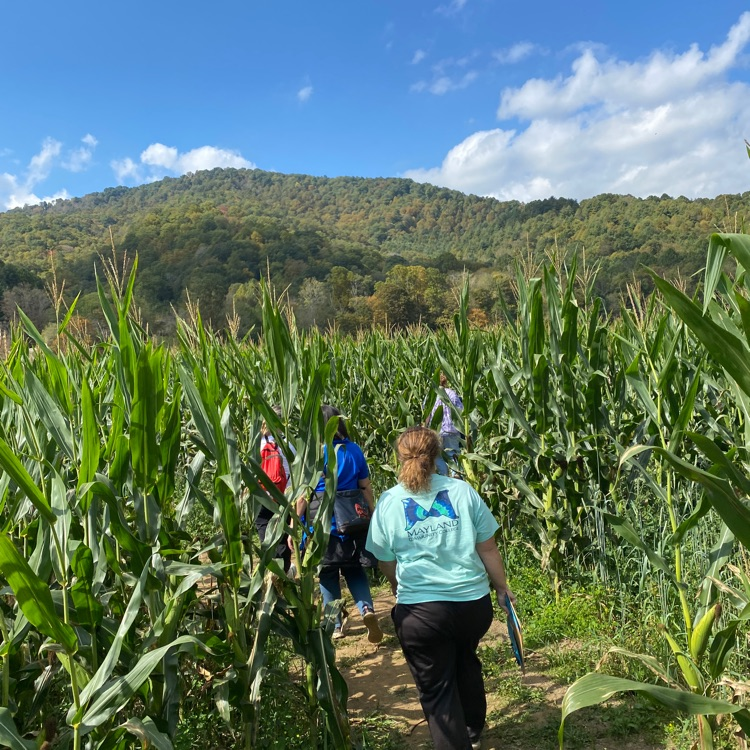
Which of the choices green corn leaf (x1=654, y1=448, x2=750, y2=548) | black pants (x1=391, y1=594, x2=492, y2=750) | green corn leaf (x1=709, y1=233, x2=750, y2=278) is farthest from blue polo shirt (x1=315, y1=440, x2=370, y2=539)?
green corn leaf (x1=709, y1=233, x2=750, y2=278)

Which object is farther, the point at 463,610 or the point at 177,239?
the point at 177,239

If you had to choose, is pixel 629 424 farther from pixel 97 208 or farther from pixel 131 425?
pixel 97 208

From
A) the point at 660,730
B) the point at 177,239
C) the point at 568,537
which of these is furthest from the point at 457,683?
the point at 177,239

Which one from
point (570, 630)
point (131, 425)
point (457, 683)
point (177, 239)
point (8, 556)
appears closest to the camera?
point (8, 556)

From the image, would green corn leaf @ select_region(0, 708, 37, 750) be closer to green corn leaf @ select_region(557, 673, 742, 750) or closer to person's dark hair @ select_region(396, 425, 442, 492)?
green corn leaf @ select_region(557, 673, 742, 750)

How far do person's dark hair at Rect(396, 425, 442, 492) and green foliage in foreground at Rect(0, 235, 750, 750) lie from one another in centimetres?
39

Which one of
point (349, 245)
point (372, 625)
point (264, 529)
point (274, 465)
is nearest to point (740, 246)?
point (372, 625)

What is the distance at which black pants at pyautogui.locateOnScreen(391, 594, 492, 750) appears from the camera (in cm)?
283

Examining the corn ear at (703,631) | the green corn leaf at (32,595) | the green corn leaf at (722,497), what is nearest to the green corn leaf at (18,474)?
the green corn leaf at (32,595)

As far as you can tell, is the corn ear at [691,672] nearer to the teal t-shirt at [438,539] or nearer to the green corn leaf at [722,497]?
the teal t-shirt at [438,539]

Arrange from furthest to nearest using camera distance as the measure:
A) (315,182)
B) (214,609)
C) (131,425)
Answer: (315,182) < (214,609) < (131,425)

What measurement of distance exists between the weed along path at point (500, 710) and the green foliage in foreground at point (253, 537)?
233mm

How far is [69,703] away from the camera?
256 centimetres

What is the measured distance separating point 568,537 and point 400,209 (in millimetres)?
136856
